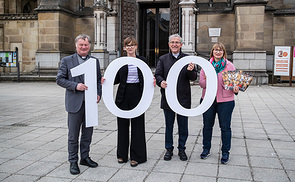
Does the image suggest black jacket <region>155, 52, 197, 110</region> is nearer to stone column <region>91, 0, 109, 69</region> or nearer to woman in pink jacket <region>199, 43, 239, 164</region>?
woman in pink jacket <region>199, 43, 239, 164</region>

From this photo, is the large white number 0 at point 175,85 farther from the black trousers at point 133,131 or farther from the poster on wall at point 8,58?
the poster on wall at point 8,58

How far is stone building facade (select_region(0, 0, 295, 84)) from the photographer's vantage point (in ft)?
51.5

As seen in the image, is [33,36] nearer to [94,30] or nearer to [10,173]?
[94,30]

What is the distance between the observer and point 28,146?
5.26 metres

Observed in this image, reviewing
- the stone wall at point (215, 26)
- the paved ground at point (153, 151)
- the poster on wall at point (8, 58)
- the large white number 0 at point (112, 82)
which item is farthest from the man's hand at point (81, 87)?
the poster on wall at point (8, 58)

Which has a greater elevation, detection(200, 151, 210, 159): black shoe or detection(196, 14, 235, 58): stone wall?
detection(196, 14, 235, 58): stone wall

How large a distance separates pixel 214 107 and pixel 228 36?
1373 cm

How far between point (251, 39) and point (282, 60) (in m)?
1.81

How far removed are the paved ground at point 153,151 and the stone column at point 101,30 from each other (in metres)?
9.01

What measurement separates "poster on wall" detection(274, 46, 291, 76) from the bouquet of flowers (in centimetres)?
1202

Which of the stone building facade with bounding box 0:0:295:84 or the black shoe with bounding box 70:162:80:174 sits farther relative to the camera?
the stone building facade with bounding box 0:0:295:84

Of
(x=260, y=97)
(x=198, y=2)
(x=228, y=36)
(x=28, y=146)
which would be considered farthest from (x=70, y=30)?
(x=28, y=146)

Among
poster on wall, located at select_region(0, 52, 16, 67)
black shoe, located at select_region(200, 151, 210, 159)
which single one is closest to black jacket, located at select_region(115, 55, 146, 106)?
black shoe, located at select_region(200, 151, 210, 159)

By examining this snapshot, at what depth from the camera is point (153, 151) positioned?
16.5 ft
